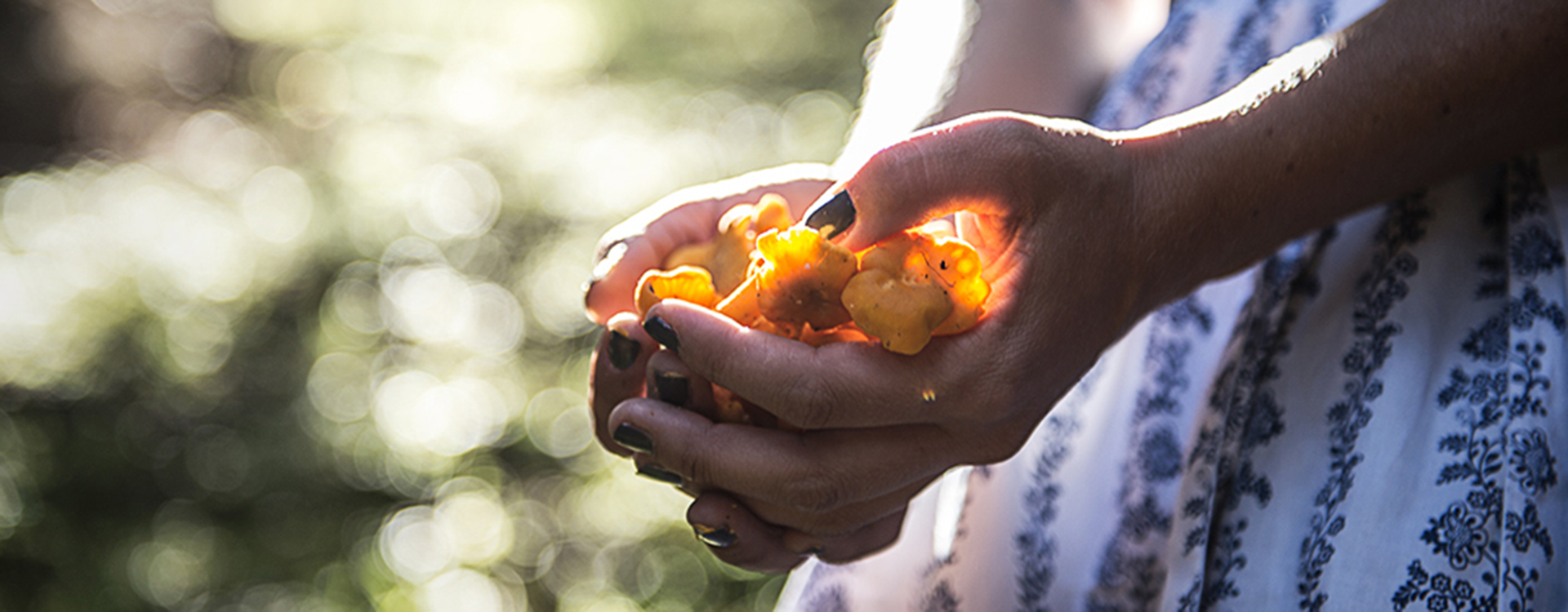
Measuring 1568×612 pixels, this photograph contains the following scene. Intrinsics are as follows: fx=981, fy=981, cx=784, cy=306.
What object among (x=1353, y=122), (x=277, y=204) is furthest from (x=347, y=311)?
(x=1353, y=122)

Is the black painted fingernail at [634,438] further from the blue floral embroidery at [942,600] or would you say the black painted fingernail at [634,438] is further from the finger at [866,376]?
the blue floral embroidery at [942,600]

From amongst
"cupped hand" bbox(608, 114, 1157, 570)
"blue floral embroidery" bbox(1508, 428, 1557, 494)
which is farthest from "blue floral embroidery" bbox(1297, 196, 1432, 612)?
"cupped hand" bbox(608, 114, 1157, 570)

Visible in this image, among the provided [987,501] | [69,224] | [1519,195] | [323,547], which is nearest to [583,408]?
[323,547]

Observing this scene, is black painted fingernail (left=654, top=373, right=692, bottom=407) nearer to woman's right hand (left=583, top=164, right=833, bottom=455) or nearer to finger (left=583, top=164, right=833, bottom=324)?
woman's right hand (left=583, top=164, right=833, bottom=455)

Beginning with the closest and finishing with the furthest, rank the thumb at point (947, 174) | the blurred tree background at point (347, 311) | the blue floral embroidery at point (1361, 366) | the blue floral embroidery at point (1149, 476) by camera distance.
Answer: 1. the thumb at point (947, 174)
2. the blue floral embroidery at point (1361, 366)
3. the blue floral embroidery at point (1149, 476)
4. the blurred tree background at point (347, 311)

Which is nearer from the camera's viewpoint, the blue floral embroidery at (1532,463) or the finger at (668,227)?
the blue floral embroidery at (1532,463)

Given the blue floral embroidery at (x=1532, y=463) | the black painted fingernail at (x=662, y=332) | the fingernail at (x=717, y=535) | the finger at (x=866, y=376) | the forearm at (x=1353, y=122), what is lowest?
the fingernail at (x=717, y=535)

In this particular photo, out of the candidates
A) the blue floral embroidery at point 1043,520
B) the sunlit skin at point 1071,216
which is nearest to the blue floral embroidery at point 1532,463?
the sunlit skin at point 1071,216
